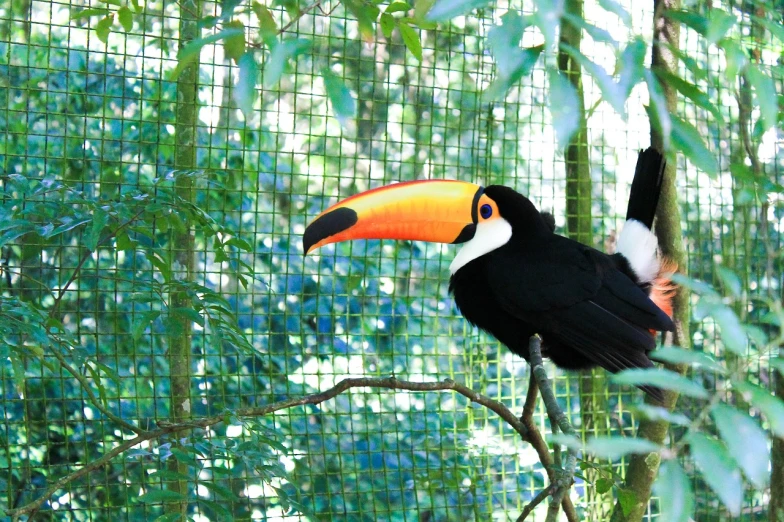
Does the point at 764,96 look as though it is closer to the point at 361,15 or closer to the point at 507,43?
the point at 507,43

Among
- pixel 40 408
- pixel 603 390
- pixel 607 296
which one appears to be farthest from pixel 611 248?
pixel 40 408

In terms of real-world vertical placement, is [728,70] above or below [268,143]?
below

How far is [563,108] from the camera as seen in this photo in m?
0.55

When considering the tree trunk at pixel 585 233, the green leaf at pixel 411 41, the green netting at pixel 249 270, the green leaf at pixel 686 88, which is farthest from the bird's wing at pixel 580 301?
the green leaf at pixel 686 88

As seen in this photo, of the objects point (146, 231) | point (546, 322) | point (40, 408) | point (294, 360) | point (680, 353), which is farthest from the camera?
point (294, 360)

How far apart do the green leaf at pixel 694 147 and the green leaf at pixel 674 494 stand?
0.78 ft

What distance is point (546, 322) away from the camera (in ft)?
6.26

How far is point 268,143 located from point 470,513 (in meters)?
1.63

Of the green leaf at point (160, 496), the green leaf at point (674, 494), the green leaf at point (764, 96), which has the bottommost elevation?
the green leaf at point (160, 496)

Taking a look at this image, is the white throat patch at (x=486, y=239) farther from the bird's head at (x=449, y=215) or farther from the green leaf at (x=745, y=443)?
the green leaf at (x=745, y=443)

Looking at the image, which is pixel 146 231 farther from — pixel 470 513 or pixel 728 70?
pixel 470 513

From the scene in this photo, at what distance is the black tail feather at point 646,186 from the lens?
191cm

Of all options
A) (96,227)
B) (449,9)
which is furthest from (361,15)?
(96,227)

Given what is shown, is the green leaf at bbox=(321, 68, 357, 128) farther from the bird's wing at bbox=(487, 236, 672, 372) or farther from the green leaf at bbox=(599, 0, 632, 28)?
the bird's wing at bbox=(487, 236, 672, 372)
